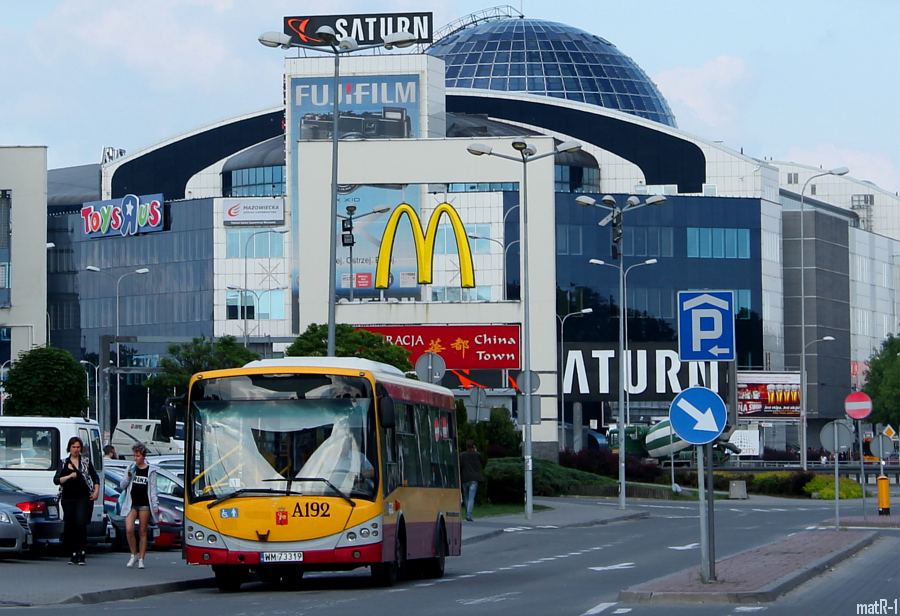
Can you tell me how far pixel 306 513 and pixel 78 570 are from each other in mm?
4270

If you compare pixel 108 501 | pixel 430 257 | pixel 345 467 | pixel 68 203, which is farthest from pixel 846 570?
pixel 68 203

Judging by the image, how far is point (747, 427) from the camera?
97625 mm

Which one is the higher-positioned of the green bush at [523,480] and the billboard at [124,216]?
the billboard at [124,216]

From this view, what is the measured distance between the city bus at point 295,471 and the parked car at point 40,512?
14.6 ft

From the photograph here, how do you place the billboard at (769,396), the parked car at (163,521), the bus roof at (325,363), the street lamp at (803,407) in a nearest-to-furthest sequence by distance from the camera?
the bus roof at (325,363)
the parked car at (163,521)
the street lamp at (803,407)
the billboard at (769,396)

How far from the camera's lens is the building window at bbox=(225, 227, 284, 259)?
100 meters

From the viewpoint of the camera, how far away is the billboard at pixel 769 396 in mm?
98062

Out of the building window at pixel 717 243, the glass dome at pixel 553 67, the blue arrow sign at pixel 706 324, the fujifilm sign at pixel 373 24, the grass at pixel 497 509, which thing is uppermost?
the glass dome at pixel 553 67

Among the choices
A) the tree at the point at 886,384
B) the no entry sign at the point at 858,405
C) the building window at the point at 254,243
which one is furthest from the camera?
the tree at the point at 886,384

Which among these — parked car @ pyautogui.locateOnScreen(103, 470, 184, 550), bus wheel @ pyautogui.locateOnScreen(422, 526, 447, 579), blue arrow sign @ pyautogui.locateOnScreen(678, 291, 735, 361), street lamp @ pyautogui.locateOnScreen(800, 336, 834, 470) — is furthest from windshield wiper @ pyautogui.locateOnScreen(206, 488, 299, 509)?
street lamp @ pyautogui.locateOnScreen(800, 336, 834, 470)

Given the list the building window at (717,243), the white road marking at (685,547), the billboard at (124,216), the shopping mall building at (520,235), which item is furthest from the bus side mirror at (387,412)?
the billboard at (124,216)

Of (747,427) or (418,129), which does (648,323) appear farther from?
(418,129)

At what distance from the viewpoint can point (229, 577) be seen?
17469mm

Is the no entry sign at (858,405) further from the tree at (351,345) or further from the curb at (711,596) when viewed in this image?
the tree at (351,345)
